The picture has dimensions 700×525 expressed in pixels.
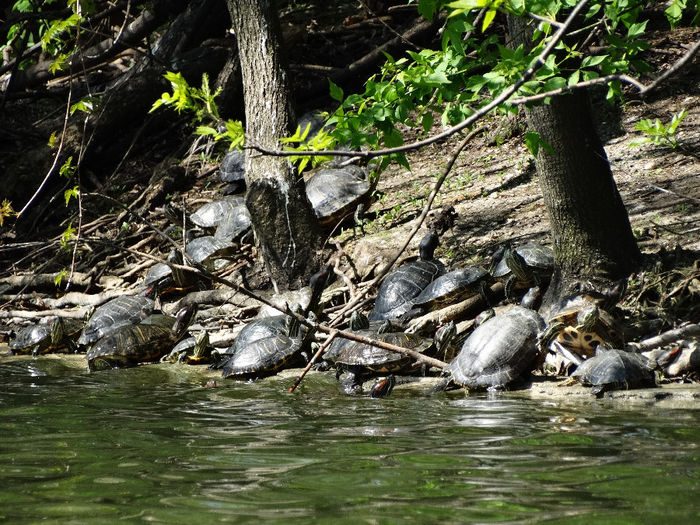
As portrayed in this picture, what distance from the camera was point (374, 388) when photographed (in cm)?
519

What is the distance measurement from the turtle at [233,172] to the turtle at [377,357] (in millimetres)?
5586

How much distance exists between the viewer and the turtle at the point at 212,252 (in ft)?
30.7

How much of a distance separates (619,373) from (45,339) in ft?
21.2

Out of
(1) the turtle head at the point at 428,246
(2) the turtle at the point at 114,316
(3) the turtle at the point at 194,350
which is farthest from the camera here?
(2) the turtle at the point at 114,316

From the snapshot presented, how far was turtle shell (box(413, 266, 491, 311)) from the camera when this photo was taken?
21.7 ft

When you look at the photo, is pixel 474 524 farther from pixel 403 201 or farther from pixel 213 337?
pixel 403 201

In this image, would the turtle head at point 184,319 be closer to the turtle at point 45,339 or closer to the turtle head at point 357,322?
the turtle at point 45,339

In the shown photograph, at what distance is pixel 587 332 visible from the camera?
17.0 ft

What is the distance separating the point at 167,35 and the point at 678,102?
27.3 ft

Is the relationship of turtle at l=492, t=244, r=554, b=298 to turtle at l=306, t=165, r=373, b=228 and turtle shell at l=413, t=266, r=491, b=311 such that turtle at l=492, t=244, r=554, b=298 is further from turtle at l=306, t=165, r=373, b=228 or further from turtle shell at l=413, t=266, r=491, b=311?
turtle at l=306, t=165, r=373, b=228

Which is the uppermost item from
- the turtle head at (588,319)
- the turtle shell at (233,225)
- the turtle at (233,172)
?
the turtle at (233,172)

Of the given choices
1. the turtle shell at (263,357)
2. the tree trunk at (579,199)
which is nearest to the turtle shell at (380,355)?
the turtle shell at (263,357)

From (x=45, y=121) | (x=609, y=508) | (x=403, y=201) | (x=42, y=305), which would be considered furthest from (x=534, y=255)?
(x=45, y=121)

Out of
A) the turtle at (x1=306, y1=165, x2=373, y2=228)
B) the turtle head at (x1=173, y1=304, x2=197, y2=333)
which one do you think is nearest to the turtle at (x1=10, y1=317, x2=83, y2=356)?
the turtle head at (x1=173, y1=304, x2=197, y2=333)
